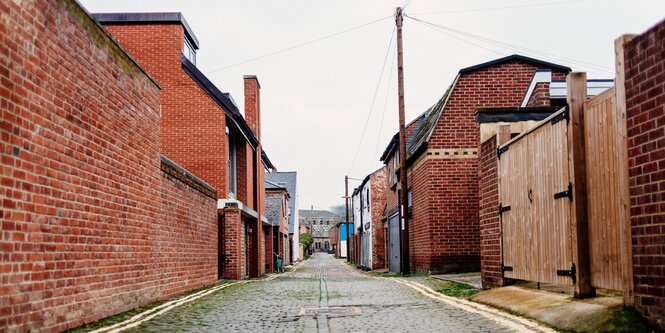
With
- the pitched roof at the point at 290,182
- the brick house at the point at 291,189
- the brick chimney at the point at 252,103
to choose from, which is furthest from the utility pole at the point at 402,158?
the pitched roof at the point at 290,182

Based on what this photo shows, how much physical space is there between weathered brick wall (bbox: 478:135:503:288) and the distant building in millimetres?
139732

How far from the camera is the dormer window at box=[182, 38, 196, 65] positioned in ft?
71.2

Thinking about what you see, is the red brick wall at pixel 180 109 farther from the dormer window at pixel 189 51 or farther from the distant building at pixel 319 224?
the distant building at pixel 319 224

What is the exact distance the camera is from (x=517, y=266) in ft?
32.3

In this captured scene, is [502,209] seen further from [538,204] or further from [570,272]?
[570,272]

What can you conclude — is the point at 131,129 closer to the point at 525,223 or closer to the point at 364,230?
the point at 525,223

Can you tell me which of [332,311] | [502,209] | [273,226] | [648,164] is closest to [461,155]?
[502,209]

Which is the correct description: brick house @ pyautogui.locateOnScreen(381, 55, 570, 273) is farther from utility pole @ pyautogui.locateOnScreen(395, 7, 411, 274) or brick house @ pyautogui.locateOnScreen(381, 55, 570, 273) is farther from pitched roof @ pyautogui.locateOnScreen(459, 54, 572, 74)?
utility pole @ pyautogui.locateOnScreen(395, 7, 411, 274)

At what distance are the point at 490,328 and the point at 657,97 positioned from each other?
2.84 m

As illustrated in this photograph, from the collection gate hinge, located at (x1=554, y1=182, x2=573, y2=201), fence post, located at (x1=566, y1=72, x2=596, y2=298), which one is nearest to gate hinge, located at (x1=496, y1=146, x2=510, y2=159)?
gate hinge, located at (x1=554, y1=182, x2=573, y2=201)

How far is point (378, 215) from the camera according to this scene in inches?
1597

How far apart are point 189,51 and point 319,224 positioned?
139 m

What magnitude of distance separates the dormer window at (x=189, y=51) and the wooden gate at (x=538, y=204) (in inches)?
543

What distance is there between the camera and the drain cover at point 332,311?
29.2ft
